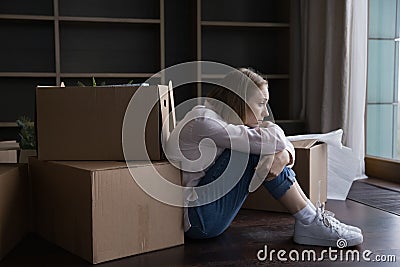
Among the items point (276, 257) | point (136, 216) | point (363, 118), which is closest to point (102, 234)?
point (136, 216)

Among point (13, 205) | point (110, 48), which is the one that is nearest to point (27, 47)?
point (110, 48)

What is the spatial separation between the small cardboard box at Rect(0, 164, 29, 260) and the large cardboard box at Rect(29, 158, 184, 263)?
0.07m

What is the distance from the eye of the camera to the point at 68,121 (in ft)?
5.50

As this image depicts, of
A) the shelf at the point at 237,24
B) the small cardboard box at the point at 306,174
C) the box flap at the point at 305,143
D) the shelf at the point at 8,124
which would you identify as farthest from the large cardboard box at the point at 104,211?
the shelf at the point at 237,24

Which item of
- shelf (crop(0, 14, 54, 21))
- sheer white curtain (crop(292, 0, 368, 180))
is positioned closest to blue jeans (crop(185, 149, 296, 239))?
sheer white curtain (crop(292, 0, 368, 180))

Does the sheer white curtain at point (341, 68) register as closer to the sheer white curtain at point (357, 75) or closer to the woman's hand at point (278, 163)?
the sheer white curtain at point (357, 75)

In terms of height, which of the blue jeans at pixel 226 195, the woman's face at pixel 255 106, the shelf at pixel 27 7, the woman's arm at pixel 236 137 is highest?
the shelf at pixel 27 7

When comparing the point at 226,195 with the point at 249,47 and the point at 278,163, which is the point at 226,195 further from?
the point at 249,47

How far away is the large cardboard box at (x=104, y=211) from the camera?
1548 mm

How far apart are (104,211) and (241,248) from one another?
487 millimetres

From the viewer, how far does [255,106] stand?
5.75 feet

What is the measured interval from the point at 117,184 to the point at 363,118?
1963 millimetres

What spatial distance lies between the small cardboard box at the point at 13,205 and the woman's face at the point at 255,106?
31.2 inches

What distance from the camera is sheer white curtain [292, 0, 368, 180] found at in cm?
304
